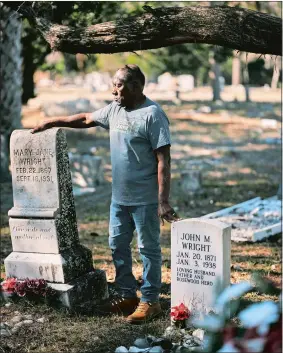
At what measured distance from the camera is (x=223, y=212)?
33.9 feet

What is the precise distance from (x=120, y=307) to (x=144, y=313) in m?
0.35

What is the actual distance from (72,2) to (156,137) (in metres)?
3.42

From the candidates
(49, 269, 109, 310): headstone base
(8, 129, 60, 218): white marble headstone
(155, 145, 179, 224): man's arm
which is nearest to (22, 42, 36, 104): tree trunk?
(8, 129, 60, 218): white marble headstone

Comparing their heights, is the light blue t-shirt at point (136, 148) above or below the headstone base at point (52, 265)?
above

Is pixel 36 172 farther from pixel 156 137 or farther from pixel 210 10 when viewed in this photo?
pixel 210 10

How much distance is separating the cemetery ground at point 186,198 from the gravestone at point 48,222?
1.06ft

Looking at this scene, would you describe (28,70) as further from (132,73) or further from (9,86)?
(132,73)

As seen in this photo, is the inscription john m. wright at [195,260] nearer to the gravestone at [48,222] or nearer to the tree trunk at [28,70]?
the gravestone at [48,222]

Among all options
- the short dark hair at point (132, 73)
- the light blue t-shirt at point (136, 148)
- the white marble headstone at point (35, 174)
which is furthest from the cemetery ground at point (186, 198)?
the short dark hair at point (132, 73)

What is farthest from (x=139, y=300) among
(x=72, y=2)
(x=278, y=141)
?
(x=278, y=141)

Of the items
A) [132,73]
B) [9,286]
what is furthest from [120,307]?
[132,73]

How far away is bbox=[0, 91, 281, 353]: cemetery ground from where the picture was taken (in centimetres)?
538

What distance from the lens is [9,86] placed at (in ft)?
47.5

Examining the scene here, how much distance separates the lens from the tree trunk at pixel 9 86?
46.4ft
